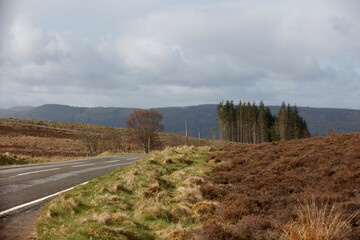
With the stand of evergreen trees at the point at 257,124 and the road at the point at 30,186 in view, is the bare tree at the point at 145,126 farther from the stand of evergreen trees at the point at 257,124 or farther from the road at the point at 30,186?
the stand of evergreen trees at the point at 257,124

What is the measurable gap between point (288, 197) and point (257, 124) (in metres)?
92.5

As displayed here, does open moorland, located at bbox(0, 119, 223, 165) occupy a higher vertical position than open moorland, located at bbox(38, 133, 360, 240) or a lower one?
lower

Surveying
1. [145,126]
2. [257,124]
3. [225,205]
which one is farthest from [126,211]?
[257,124]

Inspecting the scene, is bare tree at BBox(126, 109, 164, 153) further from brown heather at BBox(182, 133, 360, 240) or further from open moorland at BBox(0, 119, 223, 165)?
brown heather at BBox(182, 133, 360, 240)

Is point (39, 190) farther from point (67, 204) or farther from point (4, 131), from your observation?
point (4, 131)

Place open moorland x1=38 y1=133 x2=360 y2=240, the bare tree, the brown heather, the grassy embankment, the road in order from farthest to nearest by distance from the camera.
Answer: the bare tree
the road
the grassy embankment
open moorland x1=38 y1=133 x2=360 y2=240
the brown heather

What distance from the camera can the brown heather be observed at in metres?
5.52

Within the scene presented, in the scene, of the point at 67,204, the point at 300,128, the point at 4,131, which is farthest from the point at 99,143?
the point at 300,128

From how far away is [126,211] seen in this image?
7977mm

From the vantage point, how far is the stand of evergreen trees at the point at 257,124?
90000 millimetres

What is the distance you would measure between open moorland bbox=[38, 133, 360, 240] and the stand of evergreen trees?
80.2 metres

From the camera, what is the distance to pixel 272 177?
11.0 metres

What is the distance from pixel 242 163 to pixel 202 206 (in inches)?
307

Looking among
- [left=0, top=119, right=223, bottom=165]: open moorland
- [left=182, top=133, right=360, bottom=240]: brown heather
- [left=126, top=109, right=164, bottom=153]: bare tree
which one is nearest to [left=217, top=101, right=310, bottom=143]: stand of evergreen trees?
[left=0, top=119, right=223, bottom=165]: open moorland
